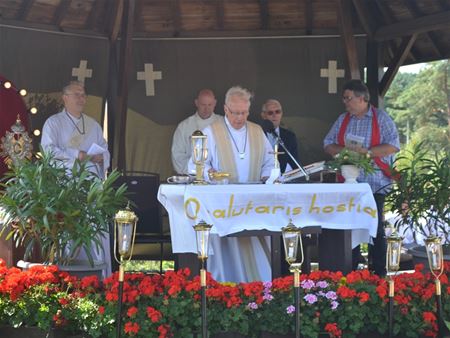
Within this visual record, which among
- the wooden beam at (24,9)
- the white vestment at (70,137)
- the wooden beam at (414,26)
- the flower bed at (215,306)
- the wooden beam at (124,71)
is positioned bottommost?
the flower bed at (215,306)

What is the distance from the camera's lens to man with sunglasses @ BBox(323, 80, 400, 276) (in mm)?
7156

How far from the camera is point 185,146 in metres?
9.21

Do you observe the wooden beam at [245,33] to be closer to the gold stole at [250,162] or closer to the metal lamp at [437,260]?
the gold stole at [250,162]

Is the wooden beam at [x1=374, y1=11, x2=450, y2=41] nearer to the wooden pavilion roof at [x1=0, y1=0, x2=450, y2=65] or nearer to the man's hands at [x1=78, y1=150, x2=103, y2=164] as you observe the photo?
the wooden pavilion roof at [x1=0, y1=0, x2=450, y2=65]

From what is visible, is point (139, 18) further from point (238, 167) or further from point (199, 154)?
point (199, 154)

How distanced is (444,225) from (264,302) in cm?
229

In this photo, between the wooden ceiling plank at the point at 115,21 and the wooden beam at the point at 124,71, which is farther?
the wooden ceiling plank at the point at 115,21

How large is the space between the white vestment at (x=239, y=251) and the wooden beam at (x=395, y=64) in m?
3.74

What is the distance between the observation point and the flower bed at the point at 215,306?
4754 millimetres

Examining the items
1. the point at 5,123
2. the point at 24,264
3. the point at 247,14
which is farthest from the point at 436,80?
the point at 24,264

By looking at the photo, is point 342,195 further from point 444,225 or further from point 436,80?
point 436,80

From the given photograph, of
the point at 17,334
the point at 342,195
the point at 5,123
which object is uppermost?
the point at 5,123

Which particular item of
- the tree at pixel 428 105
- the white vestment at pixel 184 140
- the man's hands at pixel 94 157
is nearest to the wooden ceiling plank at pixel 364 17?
the white vestment at pixel 184 140

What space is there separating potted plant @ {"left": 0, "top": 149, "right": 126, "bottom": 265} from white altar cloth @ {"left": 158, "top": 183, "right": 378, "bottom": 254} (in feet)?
1.68
